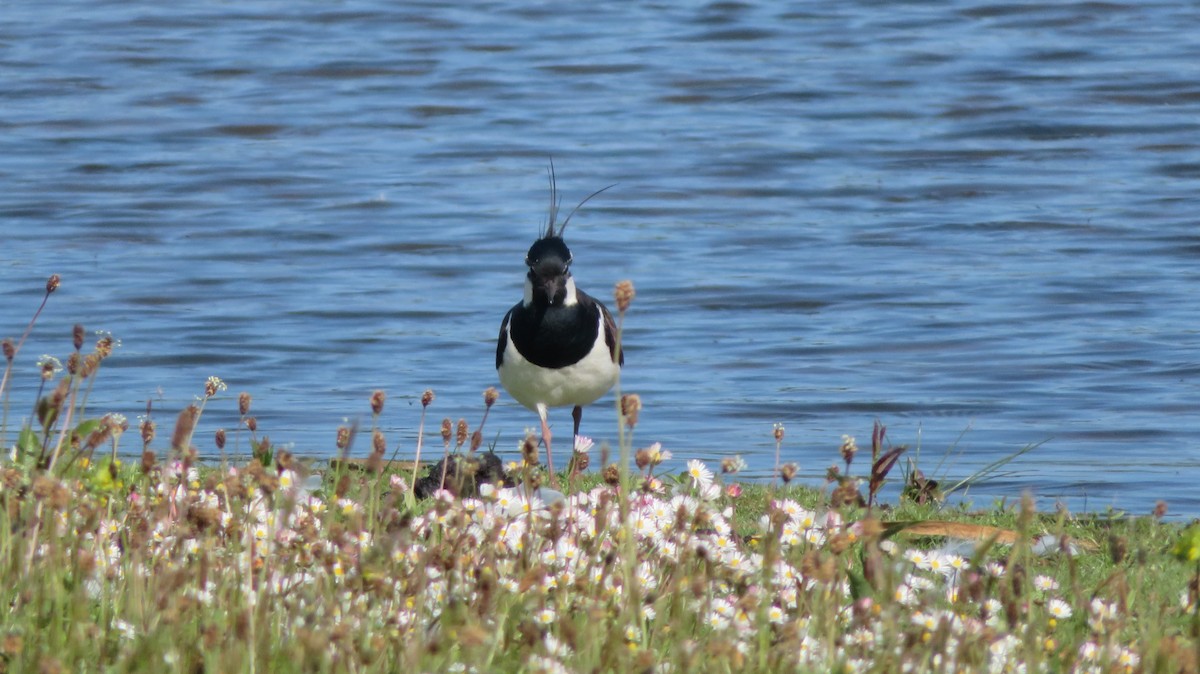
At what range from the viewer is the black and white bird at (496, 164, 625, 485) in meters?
6.63

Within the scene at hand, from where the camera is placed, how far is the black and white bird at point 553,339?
6.63 meters

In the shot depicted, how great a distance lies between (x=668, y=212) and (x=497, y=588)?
9.94m

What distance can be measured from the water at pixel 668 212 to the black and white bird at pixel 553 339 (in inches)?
38.1

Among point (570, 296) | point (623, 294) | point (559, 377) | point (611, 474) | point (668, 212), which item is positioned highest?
point (668, 212)

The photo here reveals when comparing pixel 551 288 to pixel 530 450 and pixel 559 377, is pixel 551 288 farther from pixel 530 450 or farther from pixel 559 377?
pixel 530 450

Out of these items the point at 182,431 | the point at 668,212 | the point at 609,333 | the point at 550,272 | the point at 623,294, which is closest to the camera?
the point at 623,294

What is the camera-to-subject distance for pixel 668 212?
13.2 meters

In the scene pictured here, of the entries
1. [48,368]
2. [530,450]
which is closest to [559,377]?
[48,368]

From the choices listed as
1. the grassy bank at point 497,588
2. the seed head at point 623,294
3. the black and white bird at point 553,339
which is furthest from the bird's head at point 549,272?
the seed head at point 623,294

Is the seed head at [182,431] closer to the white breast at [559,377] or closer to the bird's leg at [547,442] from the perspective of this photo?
the bird's leg at [547,442]

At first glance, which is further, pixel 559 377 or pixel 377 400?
pixel 559 377

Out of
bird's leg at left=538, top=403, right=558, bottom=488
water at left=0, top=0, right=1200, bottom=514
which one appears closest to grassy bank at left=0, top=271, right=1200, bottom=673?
bird's leg at left=538, top=403, right=558, bottom=488

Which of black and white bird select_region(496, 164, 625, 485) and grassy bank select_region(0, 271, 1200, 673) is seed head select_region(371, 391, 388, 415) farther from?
black and white bird select_region(496, 164, 625, 485)

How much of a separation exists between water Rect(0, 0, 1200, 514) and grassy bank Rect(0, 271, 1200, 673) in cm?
311
